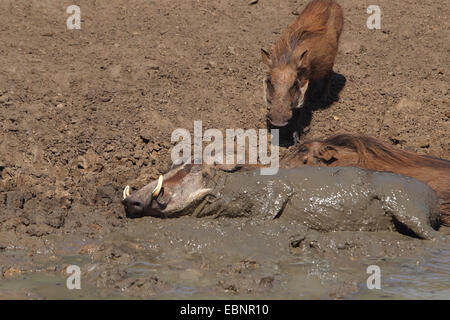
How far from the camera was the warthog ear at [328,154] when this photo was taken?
6.16 meters

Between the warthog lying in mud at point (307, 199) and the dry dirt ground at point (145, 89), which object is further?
the dry dirt ground at point (145, 89)

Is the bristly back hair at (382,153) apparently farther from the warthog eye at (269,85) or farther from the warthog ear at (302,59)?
the warthog ear at (302,59)

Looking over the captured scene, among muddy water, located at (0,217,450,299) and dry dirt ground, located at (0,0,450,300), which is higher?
dry dirt ground, located at (0,0,450,300)

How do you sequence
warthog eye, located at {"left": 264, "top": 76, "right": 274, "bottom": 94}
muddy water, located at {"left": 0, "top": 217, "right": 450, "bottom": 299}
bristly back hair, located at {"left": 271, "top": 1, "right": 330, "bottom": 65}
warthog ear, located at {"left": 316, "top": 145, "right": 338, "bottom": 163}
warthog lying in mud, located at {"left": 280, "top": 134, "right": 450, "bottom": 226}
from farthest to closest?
bristly back hair, located at {"left": 271, "top": 1, "right": 330, "bottom": 65} < warthog eye, located at {"left": 264, "top": 76, "right": 274, "bottom": 94} < warthog ear, located at {"left": 316, "top": 145, "right": 338, "bottom": 163} < warthog lying in mud, located at {"left": 280, "top": 134, "right": 450, "bottom": 226} < muddy water, located at {"left": 0, "top": 217, "right": 450, "bottom": 299}

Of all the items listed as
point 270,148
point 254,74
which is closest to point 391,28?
point 254,74

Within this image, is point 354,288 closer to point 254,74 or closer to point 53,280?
point 53,280

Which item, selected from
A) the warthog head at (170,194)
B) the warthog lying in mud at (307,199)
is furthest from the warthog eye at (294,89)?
the warthog head at (170,194)

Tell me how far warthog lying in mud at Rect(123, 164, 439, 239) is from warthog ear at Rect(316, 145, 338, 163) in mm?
327

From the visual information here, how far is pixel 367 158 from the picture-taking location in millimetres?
6152

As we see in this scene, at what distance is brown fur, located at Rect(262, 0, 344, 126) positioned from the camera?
7.68 m

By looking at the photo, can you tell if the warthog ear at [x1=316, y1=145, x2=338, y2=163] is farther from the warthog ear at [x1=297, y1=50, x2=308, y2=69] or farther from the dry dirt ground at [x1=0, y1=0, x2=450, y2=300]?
the warthog ear at [x1=297, y1=50, x2=308, y2=69]

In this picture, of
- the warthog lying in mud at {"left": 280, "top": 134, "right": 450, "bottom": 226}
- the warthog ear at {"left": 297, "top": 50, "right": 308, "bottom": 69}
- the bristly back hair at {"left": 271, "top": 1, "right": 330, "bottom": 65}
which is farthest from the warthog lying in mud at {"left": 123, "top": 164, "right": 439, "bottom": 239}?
the bristly back hair at {"left": 271, "top": 1, "right": 330, "bottom": 65}

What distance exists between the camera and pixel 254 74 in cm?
856

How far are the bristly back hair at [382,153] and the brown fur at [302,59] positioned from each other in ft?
4.17
